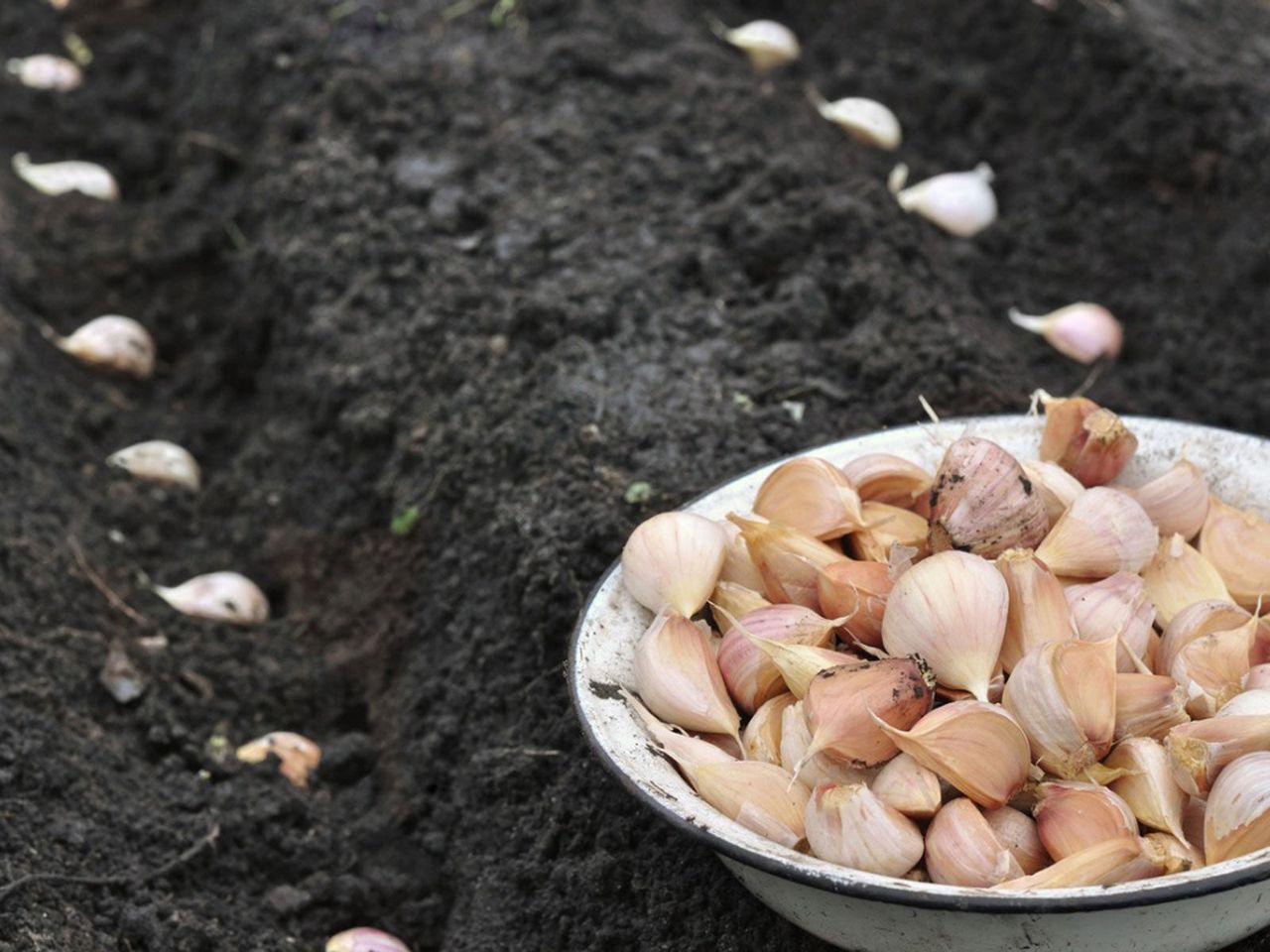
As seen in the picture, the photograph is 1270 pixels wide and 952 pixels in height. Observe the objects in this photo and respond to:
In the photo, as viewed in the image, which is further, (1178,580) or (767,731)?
(1178,580)

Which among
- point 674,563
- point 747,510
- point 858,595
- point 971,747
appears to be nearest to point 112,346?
point 747,510

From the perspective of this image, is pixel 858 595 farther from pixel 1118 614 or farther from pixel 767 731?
pixel 1118 614

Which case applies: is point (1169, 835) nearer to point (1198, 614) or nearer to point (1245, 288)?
point (1198, 614)

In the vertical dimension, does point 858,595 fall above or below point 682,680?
above

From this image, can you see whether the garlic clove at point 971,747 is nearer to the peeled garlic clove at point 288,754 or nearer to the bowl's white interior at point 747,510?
the bowl's white interior at point 747,510

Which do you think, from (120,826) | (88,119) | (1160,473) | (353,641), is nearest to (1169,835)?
(1160,473)

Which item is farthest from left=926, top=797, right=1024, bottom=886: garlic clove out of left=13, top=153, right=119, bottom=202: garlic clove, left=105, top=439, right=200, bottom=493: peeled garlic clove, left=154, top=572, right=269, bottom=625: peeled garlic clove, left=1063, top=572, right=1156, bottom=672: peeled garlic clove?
left=13, top=153, right=119, bottom=202: garlic clove
